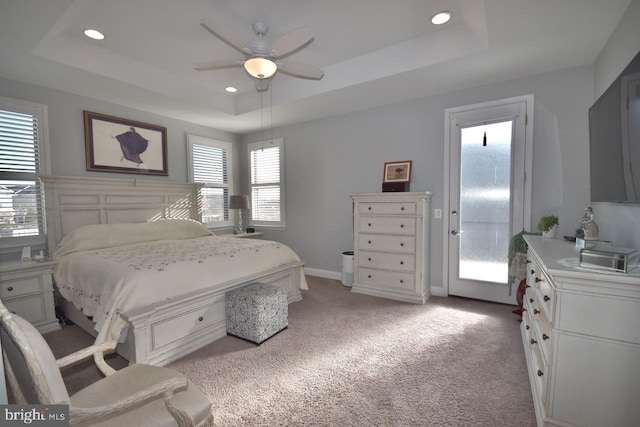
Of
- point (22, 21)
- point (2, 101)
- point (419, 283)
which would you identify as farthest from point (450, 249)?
point (2, 101)

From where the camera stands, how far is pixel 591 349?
4.61 feet

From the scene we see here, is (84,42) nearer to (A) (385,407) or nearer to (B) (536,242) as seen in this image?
(A) (385,407)

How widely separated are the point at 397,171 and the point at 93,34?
362 centimetres

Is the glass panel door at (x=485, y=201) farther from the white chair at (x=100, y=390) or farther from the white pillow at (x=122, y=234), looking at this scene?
the white pillow at (x=122, y=234)

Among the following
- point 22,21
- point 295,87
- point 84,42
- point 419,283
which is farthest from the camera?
point 295,87

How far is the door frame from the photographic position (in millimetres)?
3111

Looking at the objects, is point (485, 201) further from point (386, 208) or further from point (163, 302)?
point (163, 302)

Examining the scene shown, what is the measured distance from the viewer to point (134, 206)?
3.98 metres

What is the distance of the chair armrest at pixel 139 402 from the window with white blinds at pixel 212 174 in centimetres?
408

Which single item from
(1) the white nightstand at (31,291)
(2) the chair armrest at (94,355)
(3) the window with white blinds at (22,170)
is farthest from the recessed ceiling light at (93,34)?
(2) the chair armrest at (94,355)

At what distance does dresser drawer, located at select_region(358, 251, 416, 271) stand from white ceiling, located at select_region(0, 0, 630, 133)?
2.07 metres

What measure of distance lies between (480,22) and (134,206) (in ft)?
14.7

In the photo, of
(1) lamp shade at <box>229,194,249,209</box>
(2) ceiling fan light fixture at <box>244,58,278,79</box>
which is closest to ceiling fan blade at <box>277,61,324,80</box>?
(2) ceiling fan light fixture at <box>244,58,278,79</box>
